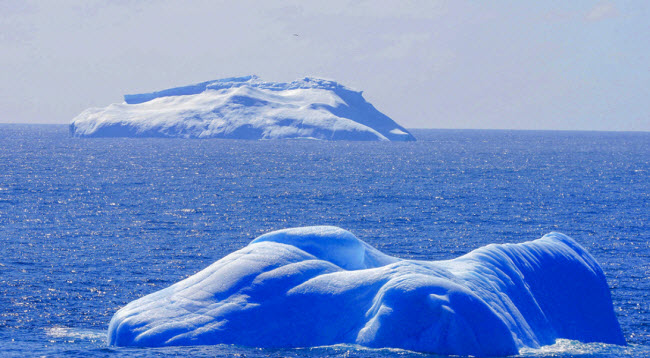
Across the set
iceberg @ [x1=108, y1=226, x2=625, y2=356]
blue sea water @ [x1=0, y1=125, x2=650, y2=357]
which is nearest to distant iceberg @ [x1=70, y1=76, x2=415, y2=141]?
blue sea water @ [x1=0, y1=125, x2=650, y2=357]

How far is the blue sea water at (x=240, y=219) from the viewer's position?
3119cm

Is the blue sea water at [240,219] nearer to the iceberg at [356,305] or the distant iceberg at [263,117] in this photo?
the iceberg at [356,305]

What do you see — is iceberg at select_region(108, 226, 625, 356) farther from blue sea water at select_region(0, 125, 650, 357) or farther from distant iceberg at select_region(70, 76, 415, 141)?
distant iceberg at select_region(70, 76, 415, 141)

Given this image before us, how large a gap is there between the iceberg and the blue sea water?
27.9 inches

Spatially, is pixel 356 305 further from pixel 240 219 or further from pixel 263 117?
pixel 263 117

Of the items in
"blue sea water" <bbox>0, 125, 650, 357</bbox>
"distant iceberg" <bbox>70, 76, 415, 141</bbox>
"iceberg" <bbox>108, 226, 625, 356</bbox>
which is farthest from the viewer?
"distant iceberg" <bbox>70, 76, 415, 141</bbox>

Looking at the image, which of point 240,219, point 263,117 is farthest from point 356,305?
point 263,117

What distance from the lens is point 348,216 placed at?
2511 inches

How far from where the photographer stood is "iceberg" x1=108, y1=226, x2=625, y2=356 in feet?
81.3

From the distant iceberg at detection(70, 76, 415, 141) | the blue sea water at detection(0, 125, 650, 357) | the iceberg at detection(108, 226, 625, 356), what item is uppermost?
the distant iceberg at detection(70, 76, 415, 141)

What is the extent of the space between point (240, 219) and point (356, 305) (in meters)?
36.2

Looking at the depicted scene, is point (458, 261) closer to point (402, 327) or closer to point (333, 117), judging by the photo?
point (402, 327)

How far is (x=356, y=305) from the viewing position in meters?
26.0

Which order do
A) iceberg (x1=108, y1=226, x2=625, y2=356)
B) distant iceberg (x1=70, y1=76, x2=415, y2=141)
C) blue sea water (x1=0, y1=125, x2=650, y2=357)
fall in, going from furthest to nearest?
1. distant iceberg (x1=70, y1=76, x2=415, y2=141)
2. blue sea water (x1=0, y1=125, x2=650, y2=357)
3. iceberg (x1=108, y1=226, x2=625, y2=356)
